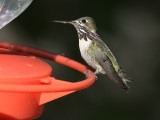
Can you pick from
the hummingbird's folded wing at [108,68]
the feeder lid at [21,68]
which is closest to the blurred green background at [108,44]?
the hummingbird's folded wing at [108,68]

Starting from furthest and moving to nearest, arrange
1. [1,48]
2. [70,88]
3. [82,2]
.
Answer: [82,2] → [1,48] → [70,88]

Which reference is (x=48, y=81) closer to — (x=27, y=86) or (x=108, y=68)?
(x=27, y=86)

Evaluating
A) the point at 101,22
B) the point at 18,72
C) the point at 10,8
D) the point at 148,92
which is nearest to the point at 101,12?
the point at 101,22

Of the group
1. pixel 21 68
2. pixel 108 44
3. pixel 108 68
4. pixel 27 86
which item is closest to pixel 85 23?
pixel 108 68

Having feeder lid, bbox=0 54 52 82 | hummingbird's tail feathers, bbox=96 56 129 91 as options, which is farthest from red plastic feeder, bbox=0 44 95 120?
hummingbird's tail feathers, bbox=96 56 129 91

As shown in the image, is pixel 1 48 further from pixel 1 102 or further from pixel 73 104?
pixel 73 104

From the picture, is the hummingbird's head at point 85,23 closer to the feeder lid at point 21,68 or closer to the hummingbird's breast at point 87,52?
the hummingbird's breast at point 87,52

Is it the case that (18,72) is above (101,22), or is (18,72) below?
above
